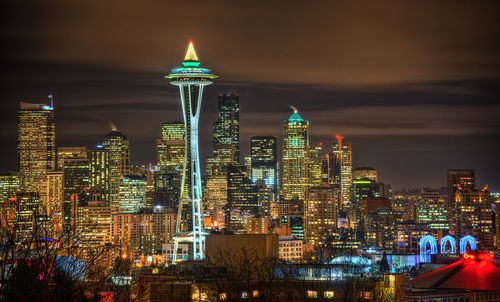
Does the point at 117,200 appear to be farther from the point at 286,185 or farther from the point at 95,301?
the point at 95,301

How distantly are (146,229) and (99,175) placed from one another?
25.6m

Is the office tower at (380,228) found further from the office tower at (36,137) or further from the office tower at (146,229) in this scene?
the office tower at (36,137)

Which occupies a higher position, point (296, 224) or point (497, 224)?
point (296, 224)

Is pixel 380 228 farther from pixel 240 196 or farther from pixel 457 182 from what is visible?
pixel 240 196

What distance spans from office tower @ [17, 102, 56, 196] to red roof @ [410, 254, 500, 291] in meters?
106

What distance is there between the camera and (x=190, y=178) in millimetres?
101438

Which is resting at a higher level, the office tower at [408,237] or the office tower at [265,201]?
the office tower at [265,201]

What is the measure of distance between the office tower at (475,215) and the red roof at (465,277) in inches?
3186

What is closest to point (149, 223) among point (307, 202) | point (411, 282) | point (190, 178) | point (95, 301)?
point (307, 202)

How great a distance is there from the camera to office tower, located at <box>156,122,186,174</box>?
18688 cm

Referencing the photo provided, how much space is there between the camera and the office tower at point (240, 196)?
165500 mm

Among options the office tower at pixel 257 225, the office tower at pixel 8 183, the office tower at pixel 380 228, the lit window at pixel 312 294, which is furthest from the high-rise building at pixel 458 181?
the lit window at pixel 312 294

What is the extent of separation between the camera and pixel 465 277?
2611 inches

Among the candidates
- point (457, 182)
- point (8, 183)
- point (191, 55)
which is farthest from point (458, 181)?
point (191, 55)
